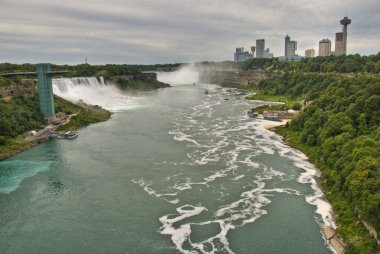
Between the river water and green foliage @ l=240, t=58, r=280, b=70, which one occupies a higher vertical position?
green foliage @ l=240, t=58, r=280, b=70

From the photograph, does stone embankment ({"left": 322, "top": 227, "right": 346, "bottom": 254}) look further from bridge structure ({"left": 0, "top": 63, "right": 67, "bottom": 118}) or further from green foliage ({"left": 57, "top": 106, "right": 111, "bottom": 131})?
bridge structure ({"left": 0, "top": 63, "right": 67, "bottom": 118})

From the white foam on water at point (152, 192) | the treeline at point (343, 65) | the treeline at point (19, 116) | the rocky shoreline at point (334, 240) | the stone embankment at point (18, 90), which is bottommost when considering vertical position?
the rocky shoreline at point (334, 240)

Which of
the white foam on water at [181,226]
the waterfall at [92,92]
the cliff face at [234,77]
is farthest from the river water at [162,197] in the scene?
the cliff face at [234,77]

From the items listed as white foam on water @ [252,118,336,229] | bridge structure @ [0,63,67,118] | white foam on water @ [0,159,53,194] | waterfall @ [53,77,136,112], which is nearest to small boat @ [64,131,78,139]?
bridge structure @ [0,63,67,118]

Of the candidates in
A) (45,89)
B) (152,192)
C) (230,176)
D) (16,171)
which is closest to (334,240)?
(230,176)

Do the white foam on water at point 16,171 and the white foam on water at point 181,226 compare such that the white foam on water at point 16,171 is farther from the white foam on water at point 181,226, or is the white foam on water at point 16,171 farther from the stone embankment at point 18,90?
the stone embankment at point 18,90

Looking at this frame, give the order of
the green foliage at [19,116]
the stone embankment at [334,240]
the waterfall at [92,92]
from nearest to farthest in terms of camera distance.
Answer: the stone embankment at [334,240] → the green foliage at [19,116] → the waterfall at [92,92]

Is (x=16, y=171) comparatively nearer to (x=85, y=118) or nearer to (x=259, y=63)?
(x=85, y=118)
